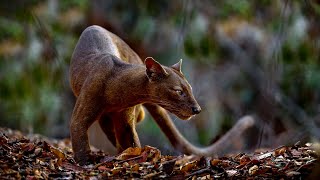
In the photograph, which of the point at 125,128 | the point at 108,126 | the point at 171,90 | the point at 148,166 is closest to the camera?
the point at 148,166

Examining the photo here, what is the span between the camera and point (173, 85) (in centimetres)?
472

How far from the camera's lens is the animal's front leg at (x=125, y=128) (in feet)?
17.2

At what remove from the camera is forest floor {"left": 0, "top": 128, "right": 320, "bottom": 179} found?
12.7ft

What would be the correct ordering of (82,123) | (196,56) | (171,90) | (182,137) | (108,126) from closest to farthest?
(171,90)
(82,123)
(108,126)
(182,137)
(196,56)

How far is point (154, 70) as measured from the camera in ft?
15.5

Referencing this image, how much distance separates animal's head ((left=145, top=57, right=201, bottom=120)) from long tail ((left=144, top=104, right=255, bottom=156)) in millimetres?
998

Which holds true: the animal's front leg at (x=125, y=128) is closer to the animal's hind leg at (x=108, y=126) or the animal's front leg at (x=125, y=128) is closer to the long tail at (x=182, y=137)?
the animal's hind leg at (x=108, y=126)

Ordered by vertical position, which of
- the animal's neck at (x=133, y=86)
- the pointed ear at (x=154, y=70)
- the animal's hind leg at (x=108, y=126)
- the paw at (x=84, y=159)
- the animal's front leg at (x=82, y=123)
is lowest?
the animal's hind leg at (x=108, y=126)

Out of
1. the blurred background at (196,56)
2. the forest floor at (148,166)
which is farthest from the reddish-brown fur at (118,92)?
the blurred background at (196,56)

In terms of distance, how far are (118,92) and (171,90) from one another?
40cm

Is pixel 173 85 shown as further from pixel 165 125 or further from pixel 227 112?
pixel 227 112

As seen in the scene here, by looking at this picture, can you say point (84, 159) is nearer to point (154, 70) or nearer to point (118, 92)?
point (118, 92)

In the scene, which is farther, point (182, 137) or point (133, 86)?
point (182, 137)

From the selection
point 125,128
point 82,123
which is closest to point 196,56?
point 125,128
